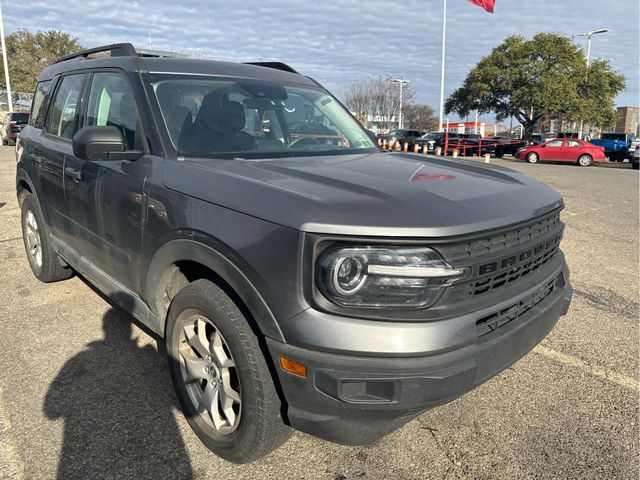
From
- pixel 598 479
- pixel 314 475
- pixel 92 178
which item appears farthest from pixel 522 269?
pixel 92 178

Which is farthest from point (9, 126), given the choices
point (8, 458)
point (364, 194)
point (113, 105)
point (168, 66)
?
point (364, 194)

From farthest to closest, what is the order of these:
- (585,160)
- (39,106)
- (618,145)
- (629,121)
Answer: (629,121) < (618,145) < (585,160) < (39,106)

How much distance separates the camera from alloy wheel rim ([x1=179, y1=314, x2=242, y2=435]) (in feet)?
7.49

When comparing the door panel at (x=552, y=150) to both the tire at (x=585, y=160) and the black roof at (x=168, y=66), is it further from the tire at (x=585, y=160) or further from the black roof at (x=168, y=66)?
the black roof at (x=168, y=66)

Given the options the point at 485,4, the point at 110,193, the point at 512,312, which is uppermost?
the point at 485,4

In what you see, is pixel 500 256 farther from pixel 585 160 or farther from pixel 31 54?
pixel 31 54

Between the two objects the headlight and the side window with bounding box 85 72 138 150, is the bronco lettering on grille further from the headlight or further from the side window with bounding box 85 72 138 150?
the side window with bounding box 85 72 138 150

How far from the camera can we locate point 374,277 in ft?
6.15

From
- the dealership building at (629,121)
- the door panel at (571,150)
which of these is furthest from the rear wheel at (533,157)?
the dealership building at (629,121)

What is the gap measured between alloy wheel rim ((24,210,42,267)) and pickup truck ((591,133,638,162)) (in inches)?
1180

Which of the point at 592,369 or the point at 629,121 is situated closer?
the point at 592,369

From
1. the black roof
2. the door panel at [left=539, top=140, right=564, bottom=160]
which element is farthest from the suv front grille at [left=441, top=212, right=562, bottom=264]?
the door panel at [left=539, top=140, right=564, bottom=160]

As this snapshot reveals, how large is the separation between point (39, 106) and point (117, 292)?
251 centimetres

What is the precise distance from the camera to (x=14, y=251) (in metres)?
5.98
